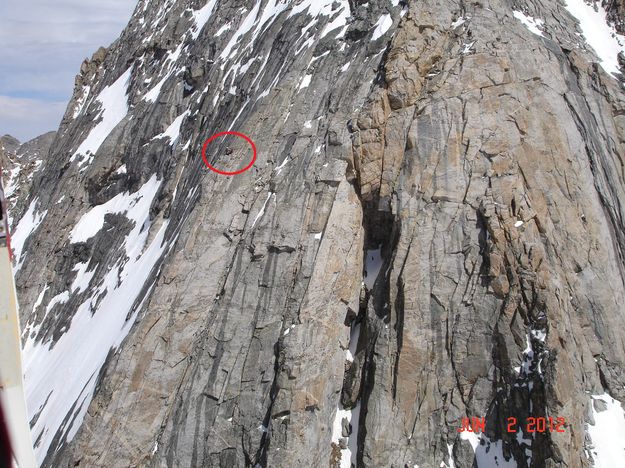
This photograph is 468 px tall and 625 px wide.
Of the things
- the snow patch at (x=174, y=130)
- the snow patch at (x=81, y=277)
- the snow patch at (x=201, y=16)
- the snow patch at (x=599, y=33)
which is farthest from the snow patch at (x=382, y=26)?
the snow patch at (x=201, y=16)

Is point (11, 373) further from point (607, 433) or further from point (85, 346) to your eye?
point (85, 346)

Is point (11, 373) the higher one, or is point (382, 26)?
point (11, 373)

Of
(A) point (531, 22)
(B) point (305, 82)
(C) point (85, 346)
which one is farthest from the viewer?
(C) point (85, 346)

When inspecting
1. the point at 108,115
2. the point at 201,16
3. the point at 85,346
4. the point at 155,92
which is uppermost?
the point at 85,346

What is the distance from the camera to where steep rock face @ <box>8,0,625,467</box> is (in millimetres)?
13516

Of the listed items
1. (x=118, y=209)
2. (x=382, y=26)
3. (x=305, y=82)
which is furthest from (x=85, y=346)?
(x=382, y=26)

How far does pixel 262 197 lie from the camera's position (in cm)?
1662

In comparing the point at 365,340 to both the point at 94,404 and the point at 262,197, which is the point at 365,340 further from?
the point at 94,404

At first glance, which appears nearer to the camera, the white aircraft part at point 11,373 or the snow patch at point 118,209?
the white aircraft part at point 11,373

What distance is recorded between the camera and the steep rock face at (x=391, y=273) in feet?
44.3

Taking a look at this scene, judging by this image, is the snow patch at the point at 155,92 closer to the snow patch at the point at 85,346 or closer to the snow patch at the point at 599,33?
the snow patch at the point at 85,346

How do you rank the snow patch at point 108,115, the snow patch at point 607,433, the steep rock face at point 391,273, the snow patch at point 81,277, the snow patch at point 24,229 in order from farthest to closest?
1. the snow patch at point 24,229
2. the snow patch at point 108,115
3. the snow patch at point 81,277
4. the steep rock face at point 391,273
5. the snow patch at point 607,433

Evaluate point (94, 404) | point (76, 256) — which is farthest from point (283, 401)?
point (76, 256)

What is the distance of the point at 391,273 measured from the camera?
1486 cm
